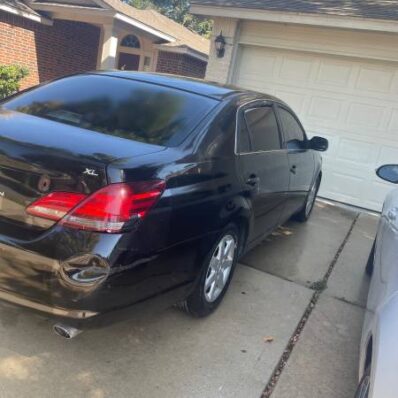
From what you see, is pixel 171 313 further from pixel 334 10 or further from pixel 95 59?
pixel 95 59

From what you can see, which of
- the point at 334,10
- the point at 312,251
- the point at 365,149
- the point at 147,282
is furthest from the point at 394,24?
the point at 147,282

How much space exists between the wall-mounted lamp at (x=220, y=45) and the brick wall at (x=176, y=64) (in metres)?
4.74

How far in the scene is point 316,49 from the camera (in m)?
8.12

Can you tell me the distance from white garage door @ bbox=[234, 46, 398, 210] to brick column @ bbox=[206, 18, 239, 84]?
0.40 meters

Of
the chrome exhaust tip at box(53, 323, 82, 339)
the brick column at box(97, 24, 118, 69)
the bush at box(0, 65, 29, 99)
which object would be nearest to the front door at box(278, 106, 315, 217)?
the chrome exhaust tip at box(53, 323, 82, 339)

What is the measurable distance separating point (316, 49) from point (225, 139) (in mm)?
5608

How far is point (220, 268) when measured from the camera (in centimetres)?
346

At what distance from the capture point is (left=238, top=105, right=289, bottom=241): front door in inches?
143

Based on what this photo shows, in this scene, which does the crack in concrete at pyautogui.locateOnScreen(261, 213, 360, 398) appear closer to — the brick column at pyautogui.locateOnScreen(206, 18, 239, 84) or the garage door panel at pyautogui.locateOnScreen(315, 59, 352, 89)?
the garage door panel at pyautogui.locateOnScreen(315, 59, 352, 89)

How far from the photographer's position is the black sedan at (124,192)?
2.33 m

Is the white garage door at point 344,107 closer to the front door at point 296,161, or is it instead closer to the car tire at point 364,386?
the front door at point 296,161

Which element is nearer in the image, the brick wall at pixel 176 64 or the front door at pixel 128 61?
the brick wall at pixel 176 64

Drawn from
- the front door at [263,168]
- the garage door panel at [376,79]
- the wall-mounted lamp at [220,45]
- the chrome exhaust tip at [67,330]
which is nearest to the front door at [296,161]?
the front door at [263,168]

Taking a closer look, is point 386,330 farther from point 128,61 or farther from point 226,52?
point 128,61
